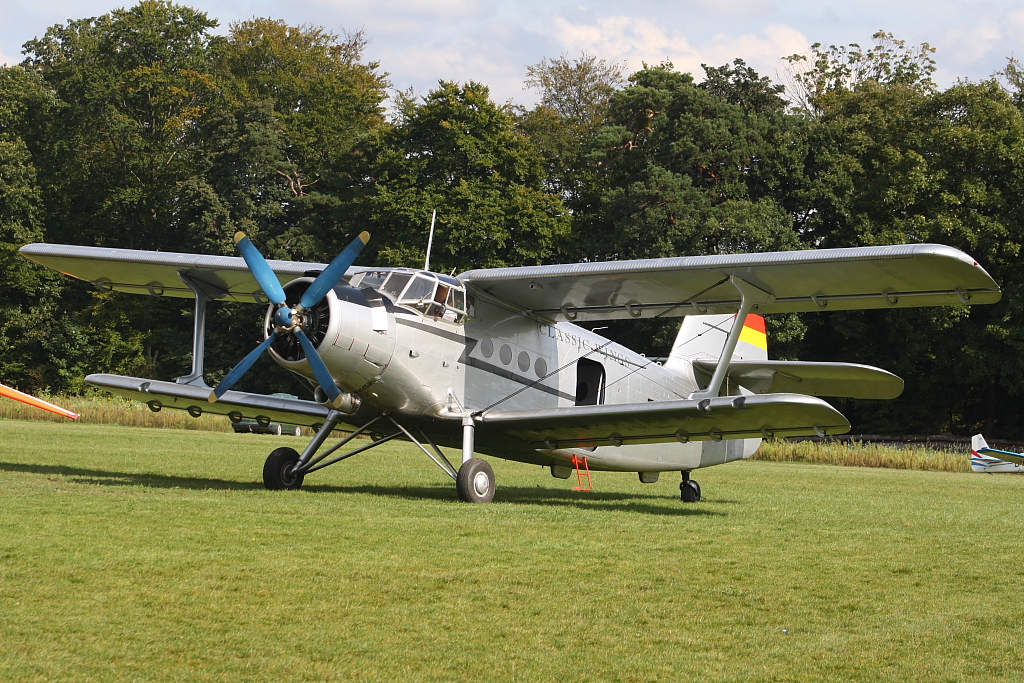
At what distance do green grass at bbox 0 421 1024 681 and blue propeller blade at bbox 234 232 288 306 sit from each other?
237 centimetres

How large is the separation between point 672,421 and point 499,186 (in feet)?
135

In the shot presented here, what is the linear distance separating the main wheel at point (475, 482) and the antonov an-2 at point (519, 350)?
0.07ft

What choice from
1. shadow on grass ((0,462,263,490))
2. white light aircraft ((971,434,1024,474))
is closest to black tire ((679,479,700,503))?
shadow on grass ((0,462,263,490))

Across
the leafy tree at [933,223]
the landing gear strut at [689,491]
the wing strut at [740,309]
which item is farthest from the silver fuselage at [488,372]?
the leafy tree at [933,223]

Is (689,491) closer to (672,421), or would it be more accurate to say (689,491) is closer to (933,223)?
(672,421)

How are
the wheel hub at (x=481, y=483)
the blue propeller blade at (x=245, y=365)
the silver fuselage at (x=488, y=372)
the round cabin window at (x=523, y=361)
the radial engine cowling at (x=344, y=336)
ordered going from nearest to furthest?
the blue propeller blade at (x=245, y=365), the radial engine cowling at (x=344, y=336), the silver fuselage at (x=488, y=372), the wheel hub at (x=481, y=483), the round cabin window at (x=523, y=361)

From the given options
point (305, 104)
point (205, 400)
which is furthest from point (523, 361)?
point (305, 104)

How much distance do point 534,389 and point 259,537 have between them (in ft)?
22.2

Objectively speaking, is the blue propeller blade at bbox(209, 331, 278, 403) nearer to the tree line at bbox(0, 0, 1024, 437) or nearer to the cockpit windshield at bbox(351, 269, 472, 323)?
the cockpit windshield at bbox(351, 269, 472, 323)

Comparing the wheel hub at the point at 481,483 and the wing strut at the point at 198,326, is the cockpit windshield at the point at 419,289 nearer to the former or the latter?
the wheel hub at the point at 481,483

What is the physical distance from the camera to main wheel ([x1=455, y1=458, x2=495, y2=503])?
505 inches

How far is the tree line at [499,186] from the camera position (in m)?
45.3

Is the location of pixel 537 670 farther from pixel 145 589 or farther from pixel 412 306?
pixel 412 306

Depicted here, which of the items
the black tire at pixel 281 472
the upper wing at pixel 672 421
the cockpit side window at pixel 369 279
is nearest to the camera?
the upper wing at pixel 672 421
